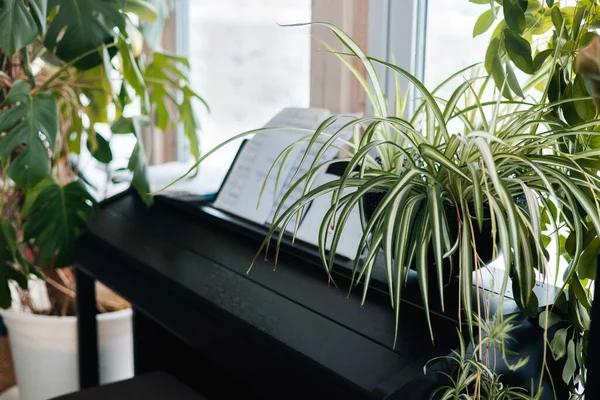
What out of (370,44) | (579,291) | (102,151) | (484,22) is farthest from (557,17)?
(102,151)

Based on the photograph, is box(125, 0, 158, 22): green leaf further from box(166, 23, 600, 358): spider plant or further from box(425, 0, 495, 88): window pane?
box(166, 23, 600, 358): spider plant

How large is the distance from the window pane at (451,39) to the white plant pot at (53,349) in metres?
1.12

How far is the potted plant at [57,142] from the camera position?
1.58 metres

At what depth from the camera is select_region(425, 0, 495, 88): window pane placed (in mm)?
1623

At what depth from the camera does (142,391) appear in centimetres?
143

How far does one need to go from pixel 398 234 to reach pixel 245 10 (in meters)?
1.60

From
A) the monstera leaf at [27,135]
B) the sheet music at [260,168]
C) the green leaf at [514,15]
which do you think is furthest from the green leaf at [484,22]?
the monstera leaf at [27,135]

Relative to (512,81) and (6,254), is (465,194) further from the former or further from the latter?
(6,254)

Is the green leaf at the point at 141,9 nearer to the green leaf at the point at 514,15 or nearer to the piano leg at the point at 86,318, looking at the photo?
the piano leg at the point at 86,318

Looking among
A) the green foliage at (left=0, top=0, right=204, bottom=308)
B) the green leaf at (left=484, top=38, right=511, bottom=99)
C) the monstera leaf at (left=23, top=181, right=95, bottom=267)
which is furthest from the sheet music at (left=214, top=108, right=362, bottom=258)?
the green leaf at (left=484, top=38, right=511, bottom=99)

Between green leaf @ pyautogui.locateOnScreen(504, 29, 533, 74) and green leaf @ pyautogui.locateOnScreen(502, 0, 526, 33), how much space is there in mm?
24

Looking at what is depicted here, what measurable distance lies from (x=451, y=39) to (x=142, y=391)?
109 centimetres

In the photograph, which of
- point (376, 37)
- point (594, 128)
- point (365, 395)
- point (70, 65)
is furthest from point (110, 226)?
point (594, 128)

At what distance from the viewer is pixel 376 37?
1.77 m
